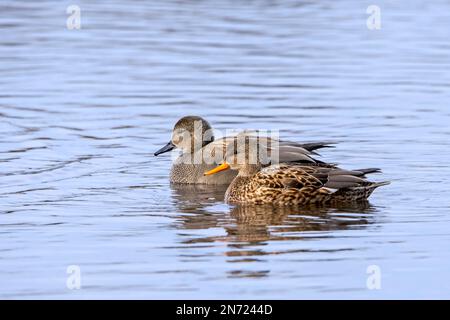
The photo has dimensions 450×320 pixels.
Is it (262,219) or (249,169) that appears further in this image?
(249,169)

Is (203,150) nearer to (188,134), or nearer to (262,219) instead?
(188,134)

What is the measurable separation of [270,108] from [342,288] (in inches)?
A: 316

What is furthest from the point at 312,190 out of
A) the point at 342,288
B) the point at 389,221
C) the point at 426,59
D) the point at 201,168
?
the point at 426,59

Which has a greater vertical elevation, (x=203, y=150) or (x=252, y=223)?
(x=203, y=150)

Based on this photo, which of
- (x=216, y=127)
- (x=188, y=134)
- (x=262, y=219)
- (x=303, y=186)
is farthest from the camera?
(x=216, y=127)

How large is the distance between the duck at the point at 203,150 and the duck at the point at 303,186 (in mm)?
614

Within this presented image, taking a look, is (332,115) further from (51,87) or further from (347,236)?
(347,236)

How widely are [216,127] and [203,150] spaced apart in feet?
5.67

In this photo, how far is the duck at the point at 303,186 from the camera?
11.3 metres

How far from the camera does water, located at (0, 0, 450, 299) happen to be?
8.83m

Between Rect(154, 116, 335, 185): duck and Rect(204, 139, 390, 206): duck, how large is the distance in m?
0.61

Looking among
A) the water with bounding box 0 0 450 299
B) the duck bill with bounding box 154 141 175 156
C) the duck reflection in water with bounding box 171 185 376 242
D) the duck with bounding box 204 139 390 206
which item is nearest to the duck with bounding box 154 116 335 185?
the duck bill with bounding box 154 141 175 156

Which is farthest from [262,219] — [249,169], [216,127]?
[216,127]

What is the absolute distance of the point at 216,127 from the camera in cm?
1500
